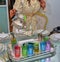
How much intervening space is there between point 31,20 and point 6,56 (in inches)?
11.0

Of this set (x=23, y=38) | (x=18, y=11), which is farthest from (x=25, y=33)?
(x=18, y=11)

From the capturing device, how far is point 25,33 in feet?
3.35

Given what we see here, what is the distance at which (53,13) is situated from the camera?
45.0 inches

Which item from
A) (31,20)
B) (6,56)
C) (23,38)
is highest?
(31,20)

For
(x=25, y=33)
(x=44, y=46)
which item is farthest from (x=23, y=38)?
(x=44, y=46)

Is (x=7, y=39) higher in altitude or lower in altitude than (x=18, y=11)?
lower

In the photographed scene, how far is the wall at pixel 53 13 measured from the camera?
44.1 inches

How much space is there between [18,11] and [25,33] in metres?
0.15

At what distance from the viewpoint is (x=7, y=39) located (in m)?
1.03

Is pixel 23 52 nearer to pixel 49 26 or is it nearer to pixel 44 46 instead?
pixel 44 46

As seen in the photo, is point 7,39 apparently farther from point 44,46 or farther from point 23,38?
point 44,46

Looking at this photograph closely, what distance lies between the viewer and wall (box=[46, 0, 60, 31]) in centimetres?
112

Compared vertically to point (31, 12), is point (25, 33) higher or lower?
lower

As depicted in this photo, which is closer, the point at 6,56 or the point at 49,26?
the point at 6,56
